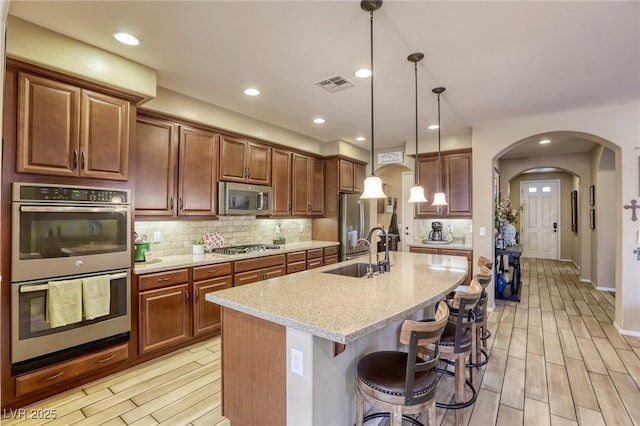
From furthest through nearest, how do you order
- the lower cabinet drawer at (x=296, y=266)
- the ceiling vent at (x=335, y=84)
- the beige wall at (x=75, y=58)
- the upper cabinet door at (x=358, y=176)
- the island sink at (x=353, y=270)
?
the upper cabinet door at (x=358, y=176)
the lower cabinet drawer at (x=296, y=266)
the ceiling vent at (x=335, y=84)
the island sink at (x=353, y=270)
the beige wall at (x=75, y=58)

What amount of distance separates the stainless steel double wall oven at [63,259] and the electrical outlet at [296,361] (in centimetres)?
189

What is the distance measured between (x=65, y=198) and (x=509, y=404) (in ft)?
12.1

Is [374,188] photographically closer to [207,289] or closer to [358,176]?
[207,289]

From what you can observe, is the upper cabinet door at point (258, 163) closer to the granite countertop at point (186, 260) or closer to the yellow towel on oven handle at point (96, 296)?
the granite countertop at point (186, 260)

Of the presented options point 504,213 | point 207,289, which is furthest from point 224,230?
point 504,213

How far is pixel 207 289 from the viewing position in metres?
3.36

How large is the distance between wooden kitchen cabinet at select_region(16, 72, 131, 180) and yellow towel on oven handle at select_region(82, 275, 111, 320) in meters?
0.84

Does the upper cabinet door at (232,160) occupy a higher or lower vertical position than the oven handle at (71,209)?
higher

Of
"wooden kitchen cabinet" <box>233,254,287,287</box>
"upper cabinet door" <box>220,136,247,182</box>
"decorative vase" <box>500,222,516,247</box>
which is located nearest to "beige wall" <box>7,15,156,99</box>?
"upper cabinet door" <box>220,136,247,182</box>

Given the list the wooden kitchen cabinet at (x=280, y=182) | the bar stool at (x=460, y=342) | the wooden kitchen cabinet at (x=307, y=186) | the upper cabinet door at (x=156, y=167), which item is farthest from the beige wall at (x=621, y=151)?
the upper cabinet door at (x=156, y=167)

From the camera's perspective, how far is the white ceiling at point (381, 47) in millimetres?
2049

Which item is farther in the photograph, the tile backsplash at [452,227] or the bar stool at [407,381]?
the tile backsplash at [452,227]

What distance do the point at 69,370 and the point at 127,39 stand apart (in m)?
2.57

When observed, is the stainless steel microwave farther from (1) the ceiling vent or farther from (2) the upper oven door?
(1) the ceiling vent
